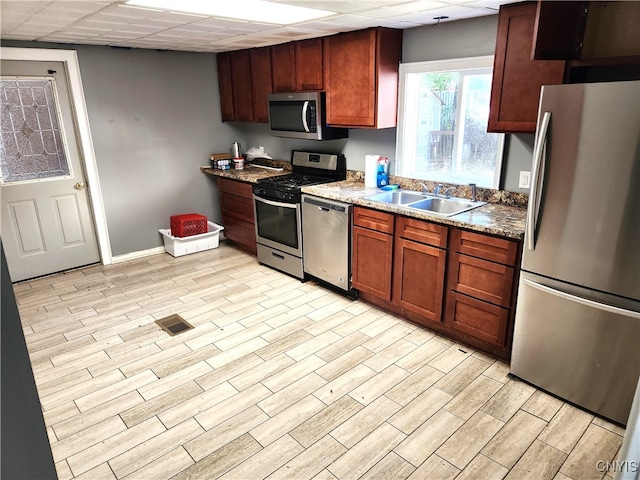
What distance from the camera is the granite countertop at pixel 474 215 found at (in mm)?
2598

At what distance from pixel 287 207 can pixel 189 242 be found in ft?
5.11

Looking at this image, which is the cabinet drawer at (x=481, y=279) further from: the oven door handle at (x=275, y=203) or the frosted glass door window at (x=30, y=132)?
the frosted glass door window at (x=30, y=132)

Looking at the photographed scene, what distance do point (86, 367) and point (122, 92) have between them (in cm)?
298

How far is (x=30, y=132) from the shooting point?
4.04 meters

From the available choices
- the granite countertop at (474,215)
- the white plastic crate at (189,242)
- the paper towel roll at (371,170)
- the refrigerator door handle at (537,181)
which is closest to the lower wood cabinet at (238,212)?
the white plastic crate at (189,242)

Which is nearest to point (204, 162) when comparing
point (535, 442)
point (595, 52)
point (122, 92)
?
point (122, 92)

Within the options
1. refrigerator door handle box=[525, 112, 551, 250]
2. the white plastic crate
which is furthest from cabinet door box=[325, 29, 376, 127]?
the white plastic crate

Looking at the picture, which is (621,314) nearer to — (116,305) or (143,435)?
(143,435)

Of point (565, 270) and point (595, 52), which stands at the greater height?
point (595, 52)

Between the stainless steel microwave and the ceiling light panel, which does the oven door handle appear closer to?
the stainless steel microwave

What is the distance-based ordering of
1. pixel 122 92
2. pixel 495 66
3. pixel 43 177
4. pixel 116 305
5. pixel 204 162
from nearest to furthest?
pixel 495 66 → pixel 116 305 → pixel 43 177 → pixel 122 92 → pixel 204 162

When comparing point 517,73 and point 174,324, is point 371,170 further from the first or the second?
point 174,324

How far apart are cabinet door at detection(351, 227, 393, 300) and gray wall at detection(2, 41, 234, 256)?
103 inches

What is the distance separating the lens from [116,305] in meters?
3.75
